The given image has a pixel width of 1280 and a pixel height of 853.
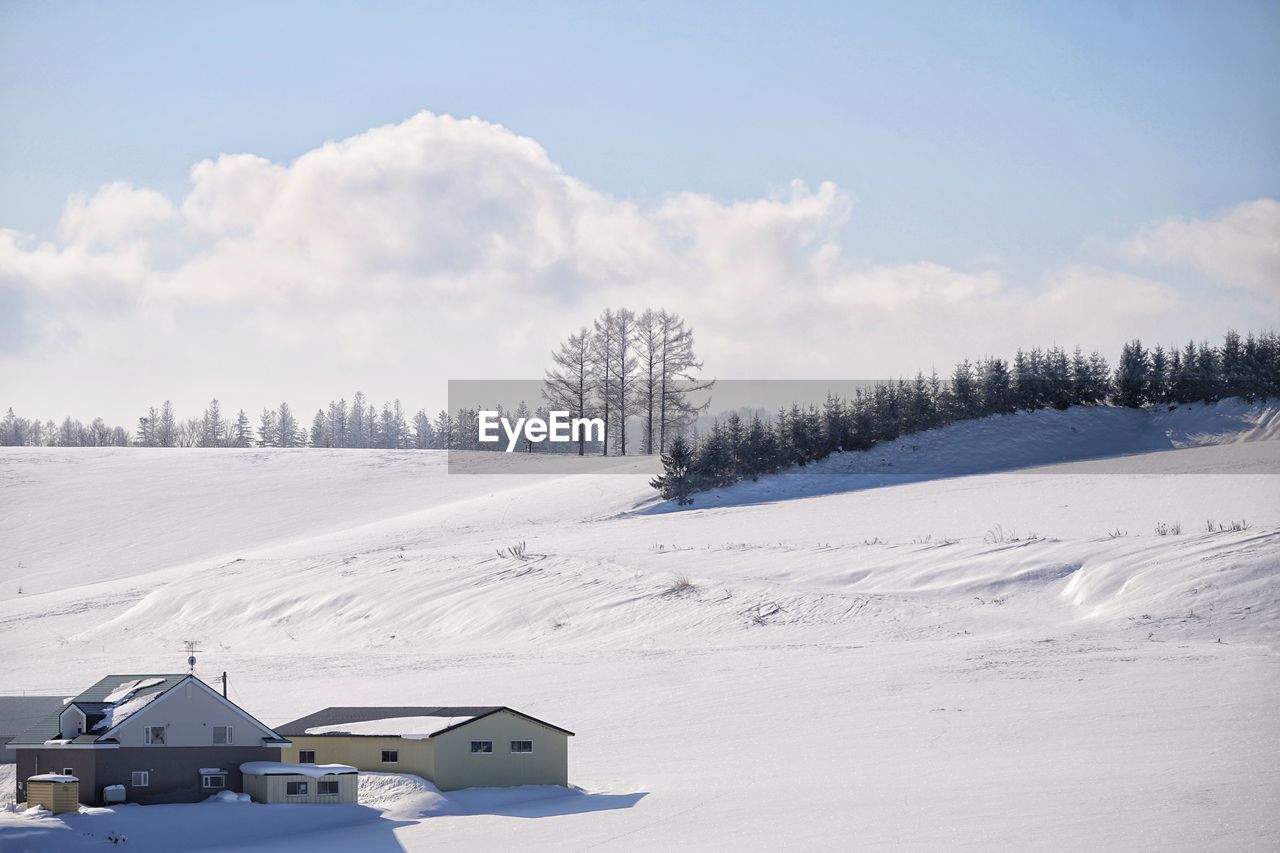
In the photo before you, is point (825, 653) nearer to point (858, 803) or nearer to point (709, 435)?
point (858, 803)

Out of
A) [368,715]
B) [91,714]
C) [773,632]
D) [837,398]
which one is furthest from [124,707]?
[837,398]

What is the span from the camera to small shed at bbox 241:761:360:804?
82.3 ft

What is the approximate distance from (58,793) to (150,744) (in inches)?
→ 82.9

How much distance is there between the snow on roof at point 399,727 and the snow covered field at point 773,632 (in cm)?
99

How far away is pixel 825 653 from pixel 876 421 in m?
33.6

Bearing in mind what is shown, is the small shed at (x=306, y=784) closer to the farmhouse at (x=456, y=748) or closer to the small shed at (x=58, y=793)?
the farmhouse at (x=456, y=748)

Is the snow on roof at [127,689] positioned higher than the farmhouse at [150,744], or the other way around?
the snow on roof at [127,689]

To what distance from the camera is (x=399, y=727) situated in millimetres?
26766

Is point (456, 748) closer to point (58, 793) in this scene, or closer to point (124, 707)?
point (124, 707)

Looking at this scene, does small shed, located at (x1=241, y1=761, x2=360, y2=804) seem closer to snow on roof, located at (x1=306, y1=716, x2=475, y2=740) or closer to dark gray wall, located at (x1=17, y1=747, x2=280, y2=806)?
dark gray wall, located at (x1=17, y1=747, x2=280, y2=806)

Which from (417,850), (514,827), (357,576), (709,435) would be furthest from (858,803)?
(709,435)

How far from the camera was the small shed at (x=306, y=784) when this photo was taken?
25094mm

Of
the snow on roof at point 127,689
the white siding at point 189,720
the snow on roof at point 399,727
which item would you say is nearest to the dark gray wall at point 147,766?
the white siding at point 189,720

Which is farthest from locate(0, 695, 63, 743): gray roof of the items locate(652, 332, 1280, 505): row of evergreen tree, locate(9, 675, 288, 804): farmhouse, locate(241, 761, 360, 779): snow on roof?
locate(652, 332, 1280, 505): row of evergreen tree
